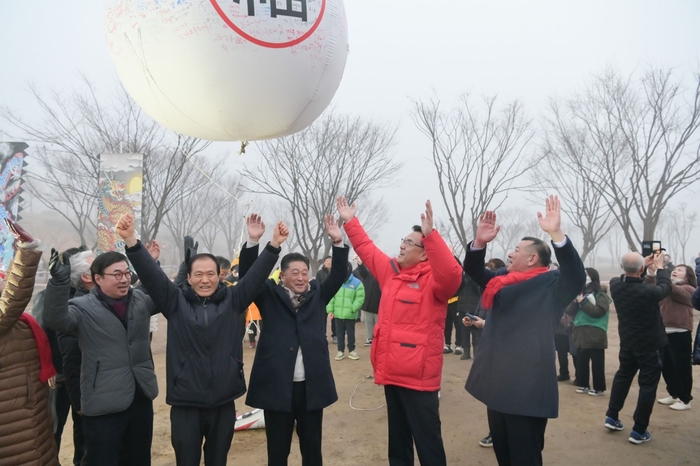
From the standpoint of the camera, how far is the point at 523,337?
2.96 metres

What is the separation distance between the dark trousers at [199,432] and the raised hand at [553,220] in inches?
85.2


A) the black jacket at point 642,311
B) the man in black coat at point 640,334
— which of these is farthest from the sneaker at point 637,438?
the black jacket at point 642,311

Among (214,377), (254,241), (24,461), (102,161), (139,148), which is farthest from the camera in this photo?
(139,148)

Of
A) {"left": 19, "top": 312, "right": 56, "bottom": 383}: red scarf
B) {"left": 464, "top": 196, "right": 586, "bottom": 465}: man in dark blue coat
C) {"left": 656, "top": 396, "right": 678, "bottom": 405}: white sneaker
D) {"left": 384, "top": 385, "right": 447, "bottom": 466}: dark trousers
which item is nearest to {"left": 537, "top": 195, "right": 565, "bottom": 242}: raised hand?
{"left": 464, "top": 196, "right": 586, "bottom": 465}: man in dark blue coat

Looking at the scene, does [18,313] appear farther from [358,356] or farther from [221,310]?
[358,356]

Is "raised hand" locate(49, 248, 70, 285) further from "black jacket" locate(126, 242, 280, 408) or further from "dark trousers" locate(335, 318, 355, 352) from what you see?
"dark trousers" locate(335, 318, 355, 352)

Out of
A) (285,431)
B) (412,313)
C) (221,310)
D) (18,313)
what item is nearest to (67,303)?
(18,313)

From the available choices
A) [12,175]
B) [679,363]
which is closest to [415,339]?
[679,363]

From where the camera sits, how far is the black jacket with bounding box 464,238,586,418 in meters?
2.83

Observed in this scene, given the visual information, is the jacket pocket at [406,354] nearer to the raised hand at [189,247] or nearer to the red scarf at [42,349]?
the raised hand at [189,247]

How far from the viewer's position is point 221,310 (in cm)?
288

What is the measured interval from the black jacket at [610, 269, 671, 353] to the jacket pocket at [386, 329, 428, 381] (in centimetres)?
248

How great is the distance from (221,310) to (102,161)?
8309mm

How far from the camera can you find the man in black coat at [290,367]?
9.78 ft
